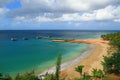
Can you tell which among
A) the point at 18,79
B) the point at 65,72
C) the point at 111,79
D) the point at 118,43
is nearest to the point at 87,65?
the point at 65,72

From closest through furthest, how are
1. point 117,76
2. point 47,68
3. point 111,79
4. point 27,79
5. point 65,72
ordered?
point 27,79 < point 111,79 < point 117,76 < point 65,72 < point 47,68

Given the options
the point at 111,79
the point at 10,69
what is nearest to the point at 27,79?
the point at 111,79

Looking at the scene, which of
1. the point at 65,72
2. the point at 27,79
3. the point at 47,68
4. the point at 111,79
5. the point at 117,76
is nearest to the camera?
the point at 27,79

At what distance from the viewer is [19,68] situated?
4309 centimetres

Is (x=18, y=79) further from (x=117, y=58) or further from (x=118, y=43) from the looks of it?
(x=118, y=43)

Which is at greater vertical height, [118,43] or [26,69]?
[118,43]

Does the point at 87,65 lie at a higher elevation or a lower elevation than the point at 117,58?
lower

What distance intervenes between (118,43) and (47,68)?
78.1 feet

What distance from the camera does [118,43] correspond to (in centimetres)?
5622

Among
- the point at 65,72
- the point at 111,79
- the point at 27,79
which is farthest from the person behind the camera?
the point at 65,72

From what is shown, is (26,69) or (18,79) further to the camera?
(26,69)

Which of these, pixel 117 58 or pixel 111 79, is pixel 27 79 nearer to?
pixel 111 79

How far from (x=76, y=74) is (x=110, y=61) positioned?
6.43m

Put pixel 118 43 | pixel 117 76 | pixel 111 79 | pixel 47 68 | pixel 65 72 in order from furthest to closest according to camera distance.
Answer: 1. pixel 118 43
2. pixel 47 68
3. pixel 65 72
4. pixel 117 76
5. pixel 111 79
